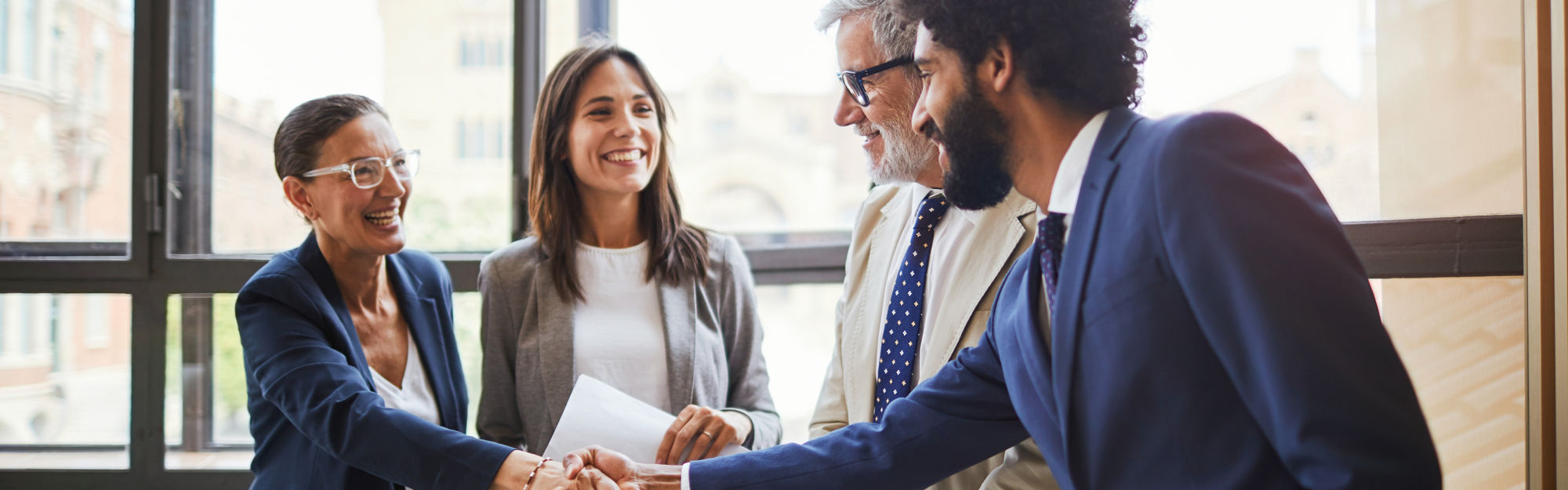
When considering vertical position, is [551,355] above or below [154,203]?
below

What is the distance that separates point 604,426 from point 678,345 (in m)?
0.28

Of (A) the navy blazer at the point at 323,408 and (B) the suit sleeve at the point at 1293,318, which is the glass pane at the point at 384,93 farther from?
(B) the suit sleeve at the point at 1293,318

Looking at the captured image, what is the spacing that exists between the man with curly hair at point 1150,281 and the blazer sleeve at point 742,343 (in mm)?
802

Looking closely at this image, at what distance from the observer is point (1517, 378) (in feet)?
5.98

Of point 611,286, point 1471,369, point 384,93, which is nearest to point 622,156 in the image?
point 611,286

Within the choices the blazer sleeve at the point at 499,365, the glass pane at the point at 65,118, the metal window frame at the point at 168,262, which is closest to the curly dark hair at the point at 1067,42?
the blazer sleeve at the point at 499,365

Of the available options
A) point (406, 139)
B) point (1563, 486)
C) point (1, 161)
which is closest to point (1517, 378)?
point (1563, 486)

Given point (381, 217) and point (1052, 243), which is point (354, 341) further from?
point (1052, 243)

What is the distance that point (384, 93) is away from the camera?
2.86 m

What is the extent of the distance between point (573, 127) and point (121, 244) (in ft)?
6.05

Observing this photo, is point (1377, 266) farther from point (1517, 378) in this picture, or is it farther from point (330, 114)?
point (330, 114)

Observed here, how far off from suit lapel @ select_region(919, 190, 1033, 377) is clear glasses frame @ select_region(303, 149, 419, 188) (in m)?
1.20

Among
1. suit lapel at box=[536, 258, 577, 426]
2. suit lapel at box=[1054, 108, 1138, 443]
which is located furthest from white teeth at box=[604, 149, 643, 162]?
suit lapel at box=[1054, 108, 1138, 443]

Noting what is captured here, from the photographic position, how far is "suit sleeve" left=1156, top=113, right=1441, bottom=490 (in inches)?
29.8
